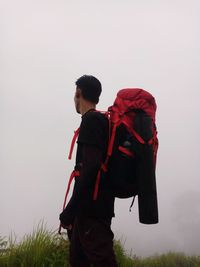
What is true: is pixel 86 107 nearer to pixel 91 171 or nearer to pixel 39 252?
pixel 91 171

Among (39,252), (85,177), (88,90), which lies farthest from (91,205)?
(39,252)

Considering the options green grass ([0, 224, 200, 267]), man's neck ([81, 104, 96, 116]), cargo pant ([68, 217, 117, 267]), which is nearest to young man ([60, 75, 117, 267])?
cargo pant ([68, 217, 117, 267])

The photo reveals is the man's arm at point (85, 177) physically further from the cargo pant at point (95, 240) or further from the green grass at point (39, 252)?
the green grass at point (39, 252)

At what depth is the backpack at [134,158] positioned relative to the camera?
2.50 meters

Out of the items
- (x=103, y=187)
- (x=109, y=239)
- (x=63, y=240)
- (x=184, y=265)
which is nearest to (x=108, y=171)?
(x=103, y=187)

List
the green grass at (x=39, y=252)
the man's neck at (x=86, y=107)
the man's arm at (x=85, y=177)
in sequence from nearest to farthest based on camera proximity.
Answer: the man's arm at (x=85, y=177), the man's neck at (x=86, y=107), the green grass at (x=39, y=252)

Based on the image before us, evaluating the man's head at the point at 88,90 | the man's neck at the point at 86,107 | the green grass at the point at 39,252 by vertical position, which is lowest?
the green grass at the point at 39,252

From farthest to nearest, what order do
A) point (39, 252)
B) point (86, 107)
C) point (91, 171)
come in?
point (39, 252) → point (86, 107) → point (91, 171)

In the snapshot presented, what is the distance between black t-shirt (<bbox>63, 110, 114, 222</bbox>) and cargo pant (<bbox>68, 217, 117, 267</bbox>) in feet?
0.20

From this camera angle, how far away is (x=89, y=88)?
283cm

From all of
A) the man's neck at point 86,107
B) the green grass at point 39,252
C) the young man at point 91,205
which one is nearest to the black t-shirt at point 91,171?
the young man at point 91,205

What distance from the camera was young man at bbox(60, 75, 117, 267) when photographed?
247 cm

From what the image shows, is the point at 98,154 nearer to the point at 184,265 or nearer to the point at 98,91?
the point at 98,91

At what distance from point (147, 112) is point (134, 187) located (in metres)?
0.57
